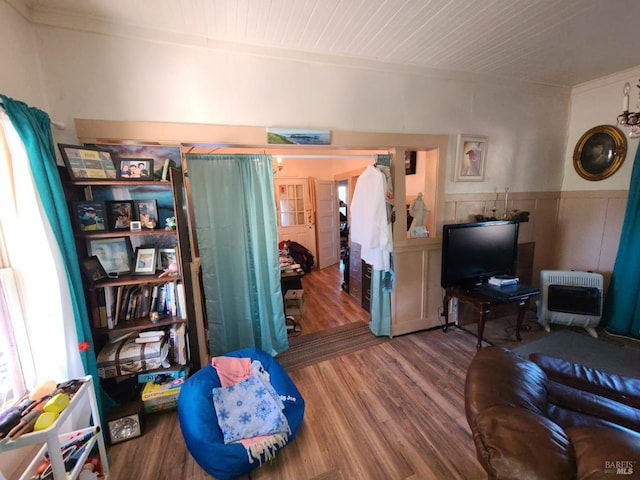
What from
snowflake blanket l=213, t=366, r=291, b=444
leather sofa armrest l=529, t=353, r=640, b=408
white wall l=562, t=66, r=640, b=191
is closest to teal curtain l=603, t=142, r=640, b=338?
white wall l=562, t=66, r=640, b=191

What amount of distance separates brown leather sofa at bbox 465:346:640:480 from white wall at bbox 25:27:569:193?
1.96 metres

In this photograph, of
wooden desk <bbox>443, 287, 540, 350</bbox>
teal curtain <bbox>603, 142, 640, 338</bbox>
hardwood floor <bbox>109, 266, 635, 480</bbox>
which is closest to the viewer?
hardwood floor <bbox>109, 266, 635, 480</bbox>

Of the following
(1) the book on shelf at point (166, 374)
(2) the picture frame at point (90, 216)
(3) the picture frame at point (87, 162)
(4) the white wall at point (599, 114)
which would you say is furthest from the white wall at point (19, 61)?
(4) the white wall at point (599, 114)

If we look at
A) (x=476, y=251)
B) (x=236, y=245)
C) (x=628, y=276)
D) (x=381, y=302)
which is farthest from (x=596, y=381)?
(x=236, y=245)

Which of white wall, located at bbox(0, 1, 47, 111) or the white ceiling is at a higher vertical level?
the white ceiling

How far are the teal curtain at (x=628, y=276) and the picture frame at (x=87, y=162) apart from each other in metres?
4.79

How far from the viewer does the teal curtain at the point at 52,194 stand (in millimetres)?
1274

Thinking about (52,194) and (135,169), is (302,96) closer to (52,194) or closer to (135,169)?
(135,169)

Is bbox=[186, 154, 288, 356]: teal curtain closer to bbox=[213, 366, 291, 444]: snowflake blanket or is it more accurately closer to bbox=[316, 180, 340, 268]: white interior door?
bbox=[213, 366, 291, 444]: snowflake blanket

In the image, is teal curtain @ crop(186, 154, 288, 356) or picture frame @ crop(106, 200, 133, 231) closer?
picture frame @ crop(106, 200, 133, 231)

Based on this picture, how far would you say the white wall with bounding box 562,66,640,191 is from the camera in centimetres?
266

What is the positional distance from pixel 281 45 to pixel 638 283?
4207 mm

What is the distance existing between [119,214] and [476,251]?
3210mm

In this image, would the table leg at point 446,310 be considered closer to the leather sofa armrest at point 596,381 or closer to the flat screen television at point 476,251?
the flat screen television at point 476,251
